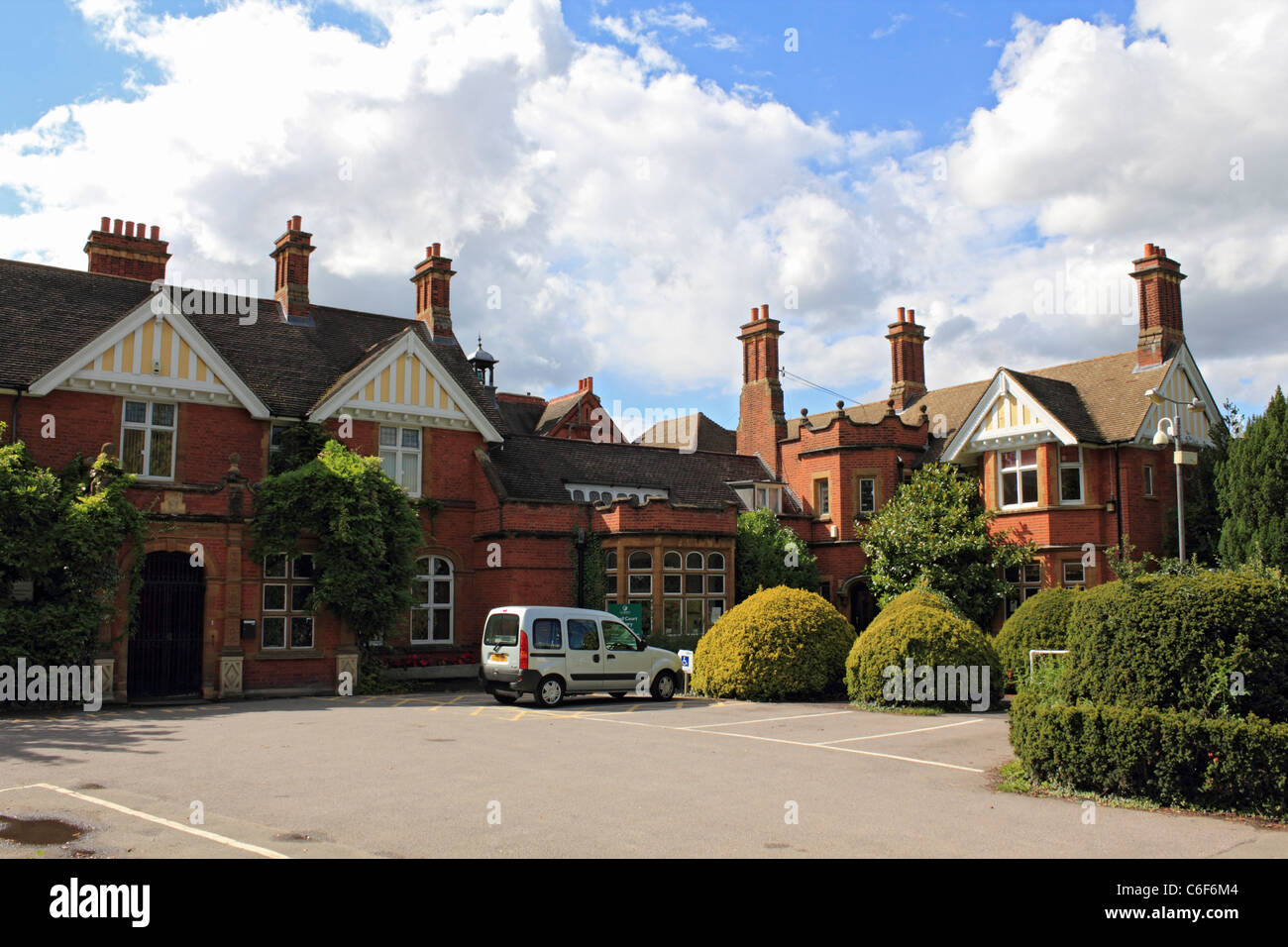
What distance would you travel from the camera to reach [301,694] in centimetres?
2253

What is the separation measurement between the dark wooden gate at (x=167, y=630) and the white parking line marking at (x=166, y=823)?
11.4 meters

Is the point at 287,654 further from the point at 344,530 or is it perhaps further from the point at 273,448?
the point at 273,448

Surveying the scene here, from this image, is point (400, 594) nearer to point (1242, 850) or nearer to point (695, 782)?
point (695, 782)

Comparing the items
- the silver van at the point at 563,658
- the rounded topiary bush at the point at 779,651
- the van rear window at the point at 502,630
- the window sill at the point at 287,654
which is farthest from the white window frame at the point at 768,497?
the window sill at the point at 287,654

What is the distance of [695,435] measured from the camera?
55.2 meters

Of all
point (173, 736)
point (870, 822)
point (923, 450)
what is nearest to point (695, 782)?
point (870, 822)

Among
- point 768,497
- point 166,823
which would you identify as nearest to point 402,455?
point 768,497

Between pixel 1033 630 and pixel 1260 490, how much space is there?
8.87m

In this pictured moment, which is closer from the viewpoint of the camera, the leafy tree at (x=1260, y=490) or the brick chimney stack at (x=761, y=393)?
the leafy tree at (x=1260, y=490)

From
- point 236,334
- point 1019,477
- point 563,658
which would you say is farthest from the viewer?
point 1019,477

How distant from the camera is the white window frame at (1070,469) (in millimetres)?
27922

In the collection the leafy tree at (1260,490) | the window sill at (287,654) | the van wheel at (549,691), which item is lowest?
the van wheel at (549,691)

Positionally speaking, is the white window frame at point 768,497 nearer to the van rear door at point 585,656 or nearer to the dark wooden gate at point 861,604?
the dark wooden gate at point 861,604

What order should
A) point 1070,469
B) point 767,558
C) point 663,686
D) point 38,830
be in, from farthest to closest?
point 767,558, point 1070,469, point 663,686, point 38,830
